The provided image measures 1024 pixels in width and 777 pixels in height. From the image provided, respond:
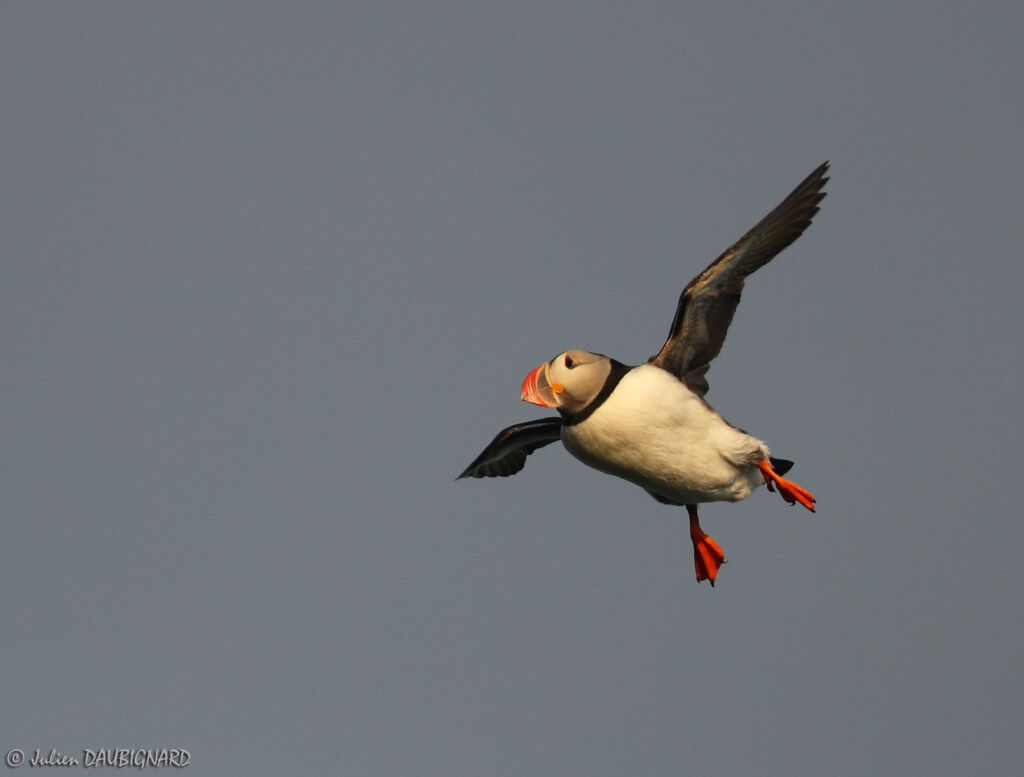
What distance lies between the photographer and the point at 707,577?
51.3 ft

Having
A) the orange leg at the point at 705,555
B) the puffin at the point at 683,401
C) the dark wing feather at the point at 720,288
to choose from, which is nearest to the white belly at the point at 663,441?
the puffin at the point at 683,401

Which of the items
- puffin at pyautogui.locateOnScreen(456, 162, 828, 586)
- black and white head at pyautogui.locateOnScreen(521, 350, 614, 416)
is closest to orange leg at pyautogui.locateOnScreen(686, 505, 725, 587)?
puffin at pyautogui.locateOnScreen(456, 162, 828, 586)

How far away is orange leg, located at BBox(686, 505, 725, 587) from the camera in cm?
1566

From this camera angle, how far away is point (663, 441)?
13.1 meters

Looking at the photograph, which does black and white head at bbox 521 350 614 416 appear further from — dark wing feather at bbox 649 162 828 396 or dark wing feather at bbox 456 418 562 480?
dark wing feather at bbox 456 418 562 480

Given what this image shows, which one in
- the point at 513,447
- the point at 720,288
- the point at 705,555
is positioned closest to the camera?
the point at 720,288

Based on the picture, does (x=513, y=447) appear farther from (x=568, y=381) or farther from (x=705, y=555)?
(x=568, y=381)

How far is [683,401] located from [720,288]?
124 cm

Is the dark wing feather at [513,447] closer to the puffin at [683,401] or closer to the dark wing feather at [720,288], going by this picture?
the puffin at [683,401]

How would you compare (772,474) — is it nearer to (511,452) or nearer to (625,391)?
(625,391)

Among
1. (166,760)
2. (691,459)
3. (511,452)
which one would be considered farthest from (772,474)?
(166,760)

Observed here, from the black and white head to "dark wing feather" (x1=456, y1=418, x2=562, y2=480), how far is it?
116 inches

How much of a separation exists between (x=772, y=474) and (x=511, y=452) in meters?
3.84

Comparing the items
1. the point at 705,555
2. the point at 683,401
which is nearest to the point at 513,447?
the point at 705,555
